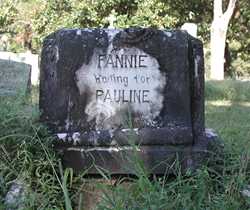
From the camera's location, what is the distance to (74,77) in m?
4.78

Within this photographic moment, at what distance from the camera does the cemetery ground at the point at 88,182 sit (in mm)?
3314

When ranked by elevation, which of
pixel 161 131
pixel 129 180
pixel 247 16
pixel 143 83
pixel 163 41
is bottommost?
pixel 129 180

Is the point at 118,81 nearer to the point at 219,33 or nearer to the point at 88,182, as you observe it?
the point at 88,182

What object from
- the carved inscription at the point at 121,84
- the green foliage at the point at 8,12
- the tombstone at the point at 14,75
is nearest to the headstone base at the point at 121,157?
the carved inscription at the point at 121,84

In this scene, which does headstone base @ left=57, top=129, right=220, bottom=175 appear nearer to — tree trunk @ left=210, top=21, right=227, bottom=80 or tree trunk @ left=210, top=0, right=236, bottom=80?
tree trunk @ left=210, top=0, right=236, bottom=80

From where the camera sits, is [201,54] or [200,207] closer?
[200,207]

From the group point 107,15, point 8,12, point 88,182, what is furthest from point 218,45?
point 88,182

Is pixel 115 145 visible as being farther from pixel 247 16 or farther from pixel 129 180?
pixel 247 16

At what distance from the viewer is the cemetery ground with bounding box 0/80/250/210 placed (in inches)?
130

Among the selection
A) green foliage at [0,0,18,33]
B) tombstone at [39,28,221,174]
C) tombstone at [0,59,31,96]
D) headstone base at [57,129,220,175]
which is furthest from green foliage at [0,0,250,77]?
headstone base at [57,129,220,175]

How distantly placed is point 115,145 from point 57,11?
2207 centimetres

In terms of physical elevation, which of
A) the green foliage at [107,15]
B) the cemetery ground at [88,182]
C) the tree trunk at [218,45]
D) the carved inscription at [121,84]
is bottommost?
the cemetery ground at [88,182]

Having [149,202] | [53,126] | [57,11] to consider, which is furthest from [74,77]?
[57,11]

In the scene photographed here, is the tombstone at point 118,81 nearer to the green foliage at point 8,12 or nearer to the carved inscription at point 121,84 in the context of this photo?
the carved inscription at point 121,84
